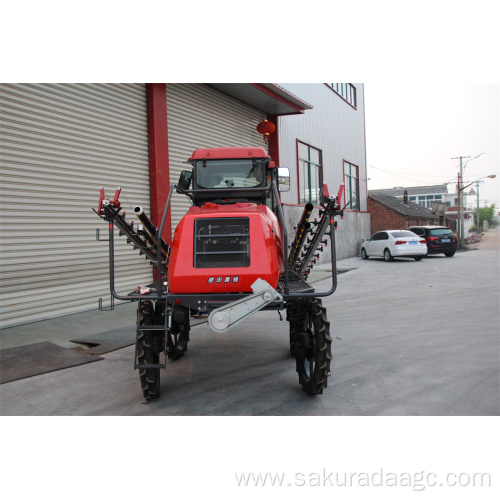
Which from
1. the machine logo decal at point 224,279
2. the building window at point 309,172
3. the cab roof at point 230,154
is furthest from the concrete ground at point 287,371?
the building window at point 309,172

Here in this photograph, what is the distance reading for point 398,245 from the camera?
68.4ft

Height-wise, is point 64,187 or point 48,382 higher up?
point 64,187

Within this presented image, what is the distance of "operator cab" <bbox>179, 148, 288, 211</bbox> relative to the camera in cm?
589

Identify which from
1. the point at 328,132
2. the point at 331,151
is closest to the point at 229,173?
the point at 328,132

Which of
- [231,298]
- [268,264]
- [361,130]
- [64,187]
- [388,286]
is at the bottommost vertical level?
[388,286]

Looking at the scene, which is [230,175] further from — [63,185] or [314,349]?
[63,185]

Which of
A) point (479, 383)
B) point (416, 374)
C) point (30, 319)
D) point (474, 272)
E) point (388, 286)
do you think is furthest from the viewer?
point (474, 272)

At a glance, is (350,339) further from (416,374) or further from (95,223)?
(95,223)

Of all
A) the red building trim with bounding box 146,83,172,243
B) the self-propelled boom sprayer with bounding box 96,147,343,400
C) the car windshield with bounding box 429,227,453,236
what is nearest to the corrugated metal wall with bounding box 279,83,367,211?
the car windshield with bounding box 429,227,453,236

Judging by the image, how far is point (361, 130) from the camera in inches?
1072

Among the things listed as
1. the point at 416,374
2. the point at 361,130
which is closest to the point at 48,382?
the point at 416,374

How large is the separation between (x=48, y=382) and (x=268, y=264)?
3.01 metres

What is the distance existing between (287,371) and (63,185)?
609 centimetres

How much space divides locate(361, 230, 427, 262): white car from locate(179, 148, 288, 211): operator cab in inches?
638
